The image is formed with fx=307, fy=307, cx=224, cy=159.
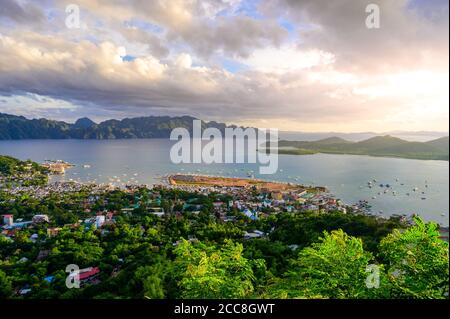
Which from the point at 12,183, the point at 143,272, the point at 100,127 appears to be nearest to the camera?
the point at 143,272

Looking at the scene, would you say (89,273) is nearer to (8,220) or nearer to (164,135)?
(8,220)

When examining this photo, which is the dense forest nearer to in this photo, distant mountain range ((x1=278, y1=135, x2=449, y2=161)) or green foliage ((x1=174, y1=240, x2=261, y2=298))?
green foliage ((x1=174, y1=240, x2=261, y2=298))

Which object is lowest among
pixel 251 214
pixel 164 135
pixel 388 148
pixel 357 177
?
pixel 251 214

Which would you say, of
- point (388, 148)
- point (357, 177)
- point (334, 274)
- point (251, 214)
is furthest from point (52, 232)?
point (388, 148)

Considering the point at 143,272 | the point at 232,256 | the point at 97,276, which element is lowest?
the point at 97,276
